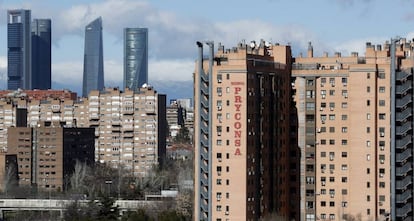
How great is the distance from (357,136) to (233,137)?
5.54 m

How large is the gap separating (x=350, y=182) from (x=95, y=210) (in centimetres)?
1774

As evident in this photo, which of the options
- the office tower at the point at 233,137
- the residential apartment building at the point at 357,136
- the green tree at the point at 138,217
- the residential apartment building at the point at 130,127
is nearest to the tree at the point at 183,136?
the residential apartment building at the point at 130,127

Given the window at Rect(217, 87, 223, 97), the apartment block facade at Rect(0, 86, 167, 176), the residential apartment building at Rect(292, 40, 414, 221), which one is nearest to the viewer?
the window at Rect(217, 87, 223, 97)

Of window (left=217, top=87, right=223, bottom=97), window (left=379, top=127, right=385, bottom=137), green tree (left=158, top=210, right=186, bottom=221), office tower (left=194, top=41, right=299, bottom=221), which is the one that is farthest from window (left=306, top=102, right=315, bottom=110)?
green tree (left=158, top=210, right=186, bottom=221)

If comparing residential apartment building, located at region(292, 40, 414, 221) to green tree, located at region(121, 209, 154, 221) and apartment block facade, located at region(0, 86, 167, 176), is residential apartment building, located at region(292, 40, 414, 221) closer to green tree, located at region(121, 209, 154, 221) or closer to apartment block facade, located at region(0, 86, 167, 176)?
green tree, located at region(121, 209, 154, 221)

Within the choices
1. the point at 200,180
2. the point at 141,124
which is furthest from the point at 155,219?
the point at 141,124

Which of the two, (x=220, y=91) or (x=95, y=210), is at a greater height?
(x=220, y=91)

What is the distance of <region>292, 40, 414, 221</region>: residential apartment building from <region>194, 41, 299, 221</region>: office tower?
236 cm

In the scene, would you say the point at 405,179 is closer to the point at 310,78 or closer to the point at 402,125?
the point at 402,125

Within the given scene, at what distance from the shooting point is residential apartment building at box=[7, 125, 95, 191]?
297 feet

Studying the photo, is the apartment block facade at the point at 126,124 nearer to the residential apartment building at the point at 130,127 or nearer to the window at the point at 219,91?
the residential apartment building at the point at 130,127

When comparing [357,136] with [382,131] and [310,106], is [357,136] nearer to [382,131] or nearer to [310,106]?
[382,131]

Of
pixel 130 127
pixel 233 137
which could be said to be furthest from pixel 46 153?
pixel 233 137

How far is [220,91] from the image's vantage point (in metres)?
50.5
